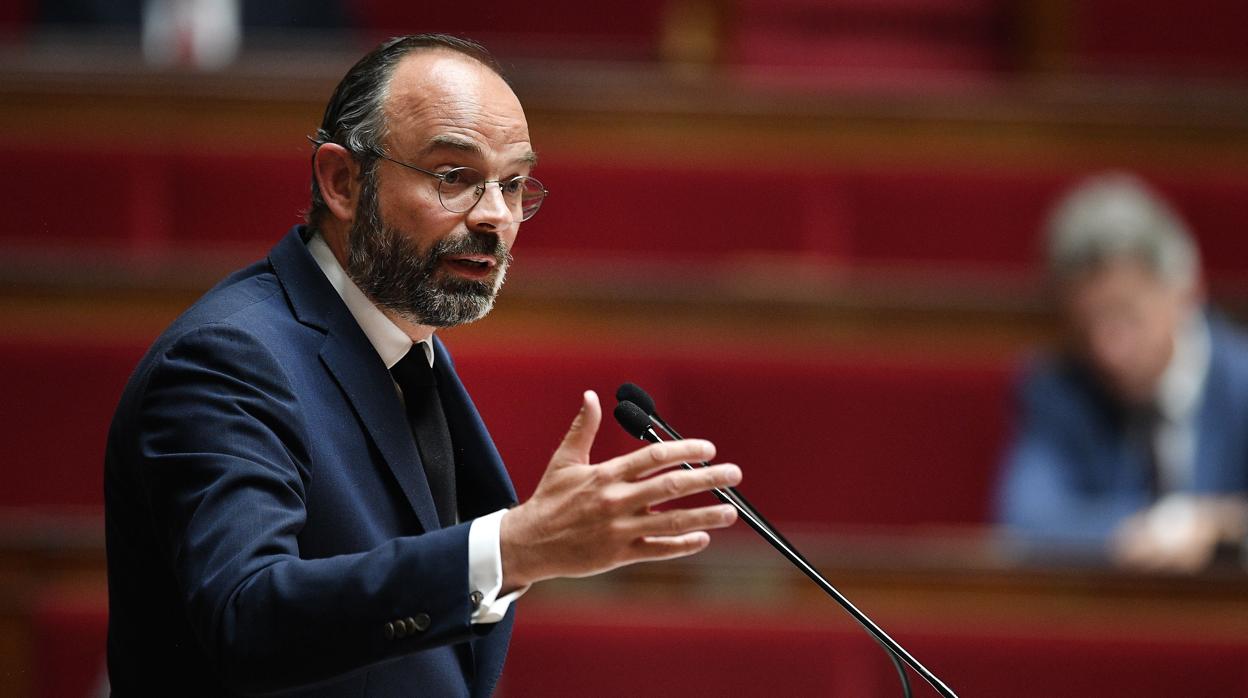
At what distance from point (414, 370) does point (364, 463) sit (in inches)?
1.9

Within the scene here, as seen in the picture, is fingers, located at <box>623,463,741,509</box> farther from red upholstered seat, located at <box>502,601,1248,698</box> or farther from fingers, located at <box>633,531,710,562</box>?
red upholstered seat, located at <box>502,601,1248,698</box>

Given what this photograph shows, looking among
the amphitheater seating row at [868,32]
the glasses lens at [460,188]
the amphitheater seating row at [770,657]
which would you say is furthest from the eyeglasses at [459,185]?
the amphitheater seating row at [868,32]

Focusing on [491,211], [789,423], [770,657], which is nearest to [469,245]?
[491,211]

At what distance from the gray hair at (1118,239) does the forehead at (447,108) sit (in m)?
0.56

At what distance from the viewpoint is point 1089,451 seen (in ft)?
2.98

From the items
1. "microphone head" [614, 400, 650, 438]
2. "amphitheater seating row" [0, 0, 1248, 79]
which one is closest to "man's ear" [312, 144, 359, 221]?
"microphone head" [614, 400, 650, 438]

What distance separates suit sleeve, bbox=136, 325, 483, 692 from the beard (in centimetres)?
6

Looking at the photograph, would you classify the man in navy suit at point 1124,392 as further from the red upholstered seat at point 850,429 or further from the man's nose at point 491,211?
the man's nose at point 491,211

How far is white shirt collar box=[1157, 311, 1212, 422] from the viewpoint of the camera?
905mm

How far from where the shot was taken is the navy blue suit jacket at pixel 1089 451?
0.88 metres

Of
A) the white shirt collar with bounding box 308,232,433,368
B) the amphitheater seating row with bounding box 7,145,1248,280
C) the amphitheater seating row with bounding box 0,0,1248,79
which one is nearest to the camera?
the white shirt collar with bounding box 308,232,433,368

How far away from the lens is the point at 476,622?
1.17 ft

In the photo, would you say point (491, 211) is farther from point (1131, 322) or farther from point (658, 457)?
point (1131, 322)

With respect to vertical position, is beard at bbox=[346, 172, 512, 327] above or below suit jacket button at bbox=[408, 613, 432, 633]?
above
